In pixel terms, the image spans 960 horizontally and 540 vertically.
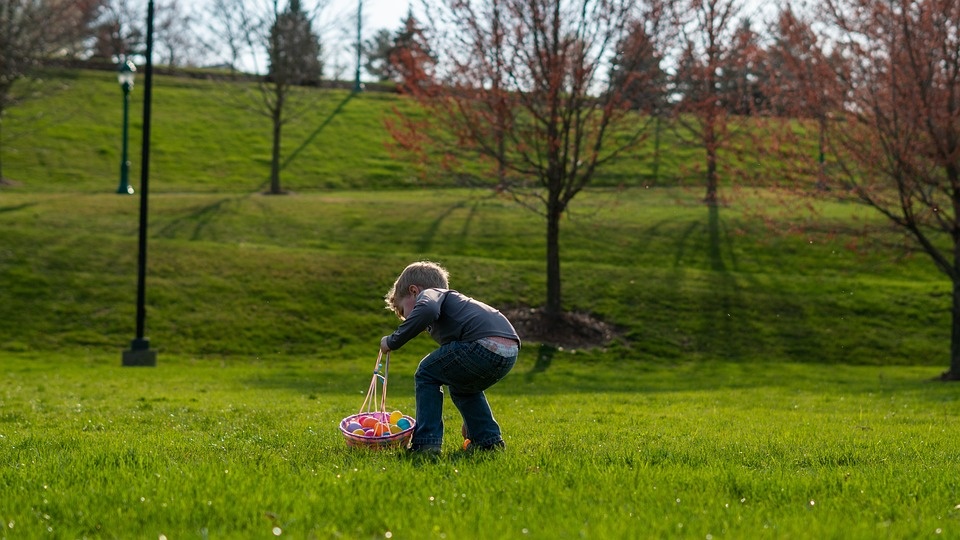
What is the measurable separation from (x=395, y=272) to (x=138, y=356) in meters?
8.41

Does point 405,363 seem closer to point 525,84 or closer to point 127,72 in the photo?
point 525,84

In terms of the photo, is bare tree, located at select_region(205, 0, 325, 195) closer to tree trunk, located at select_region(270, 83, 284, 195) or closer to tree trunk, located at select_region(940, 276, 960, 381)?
tree trunk, located at select_region(270, 83, 284, 195)

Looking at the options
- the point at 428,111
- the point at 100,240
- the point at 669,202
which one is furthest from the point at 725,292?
the point at 100,240

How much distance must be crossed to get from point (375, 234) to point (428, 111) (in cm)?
989

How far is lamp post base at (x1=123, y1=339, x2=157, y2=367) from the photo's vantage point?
1888cm

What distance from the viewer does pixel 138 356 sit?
1889 centimetres

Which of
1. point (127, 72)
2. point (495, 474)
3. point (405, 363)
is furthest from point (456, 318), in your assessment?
point (127, 72)

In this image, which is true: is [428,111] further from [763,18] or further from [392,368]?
[763,18]

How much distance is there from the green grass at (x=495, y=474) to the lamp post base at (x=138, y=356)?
21.9ft

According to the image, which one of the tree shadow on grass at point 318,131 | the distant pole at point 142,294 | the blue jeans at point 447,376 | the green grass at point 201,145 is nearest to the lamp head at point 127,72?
the distant pole at point 142,294

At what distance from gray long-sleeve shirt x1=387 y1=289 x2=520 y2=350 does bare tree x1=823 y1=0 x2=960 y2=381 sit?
1334cm

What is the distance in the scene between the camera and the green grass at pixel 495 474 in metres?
4.41

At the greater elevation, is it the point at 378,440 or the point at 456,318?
the point at 456,318

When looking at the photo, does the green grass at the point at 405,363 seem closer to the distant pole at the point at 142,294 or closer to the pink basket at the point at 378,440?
the pink basket at the point at 378,440
